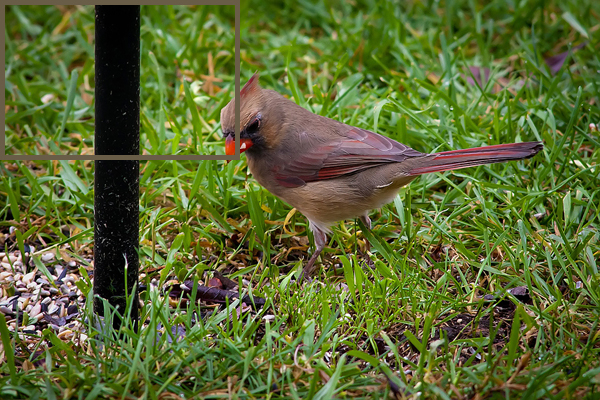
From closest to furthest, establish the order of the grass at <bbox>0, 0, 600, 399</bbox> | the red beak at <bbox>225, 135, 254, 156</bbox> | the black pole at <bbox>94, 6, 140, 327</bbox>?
the black pole at <bbox>94, 6, 140, 327</bbox>, the grass at <bbox>0, 0, 600, 399</bbox>, the red beak at <bbox>225, 135, 254, 156</bbox>

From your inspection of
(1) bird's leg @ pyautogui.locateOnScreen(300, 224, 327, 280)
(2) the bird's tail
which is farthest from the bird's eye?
(2) the bird's tail

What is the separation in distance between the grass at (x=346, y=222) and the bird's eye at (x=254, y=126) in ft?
1.11

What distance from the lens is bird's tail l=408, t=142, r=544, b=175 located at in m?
2.92

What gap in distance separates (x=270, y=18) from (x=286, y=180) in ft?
8.52

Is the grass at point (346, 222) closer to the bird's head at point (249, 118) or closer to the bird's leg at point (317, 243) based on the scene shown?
the bird's leg at point (317, 243)

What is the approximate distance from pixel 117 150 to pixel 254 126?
3.63 feet

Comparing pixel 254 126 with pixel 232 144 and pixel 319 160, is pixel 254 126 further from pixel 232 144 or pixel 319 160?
pixel 319 160

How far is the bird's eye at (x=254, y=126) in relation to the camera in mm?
3332

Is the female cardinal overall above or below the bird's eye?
below

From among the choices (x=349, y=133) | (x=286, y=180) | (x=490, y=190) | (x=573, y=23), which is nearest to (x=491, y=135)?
(x=490, y=190)

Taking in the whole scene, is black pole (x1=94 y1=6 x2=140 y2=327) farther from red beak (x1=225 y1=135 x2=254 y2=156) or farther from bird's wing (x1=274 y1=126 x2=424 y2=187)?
bird's wing (x1=274 y1=126 x2=424 y2=187)

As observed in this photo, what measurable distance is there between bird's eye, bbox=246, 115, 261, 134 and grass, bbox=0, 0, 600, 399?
339 millimetres

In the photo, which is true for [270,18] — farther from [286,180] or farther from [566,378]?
[566,378]

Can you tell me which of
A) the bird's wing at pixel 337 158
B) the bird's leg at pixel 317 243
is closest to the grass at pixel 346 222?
the bird's leg at pixel 317 243
